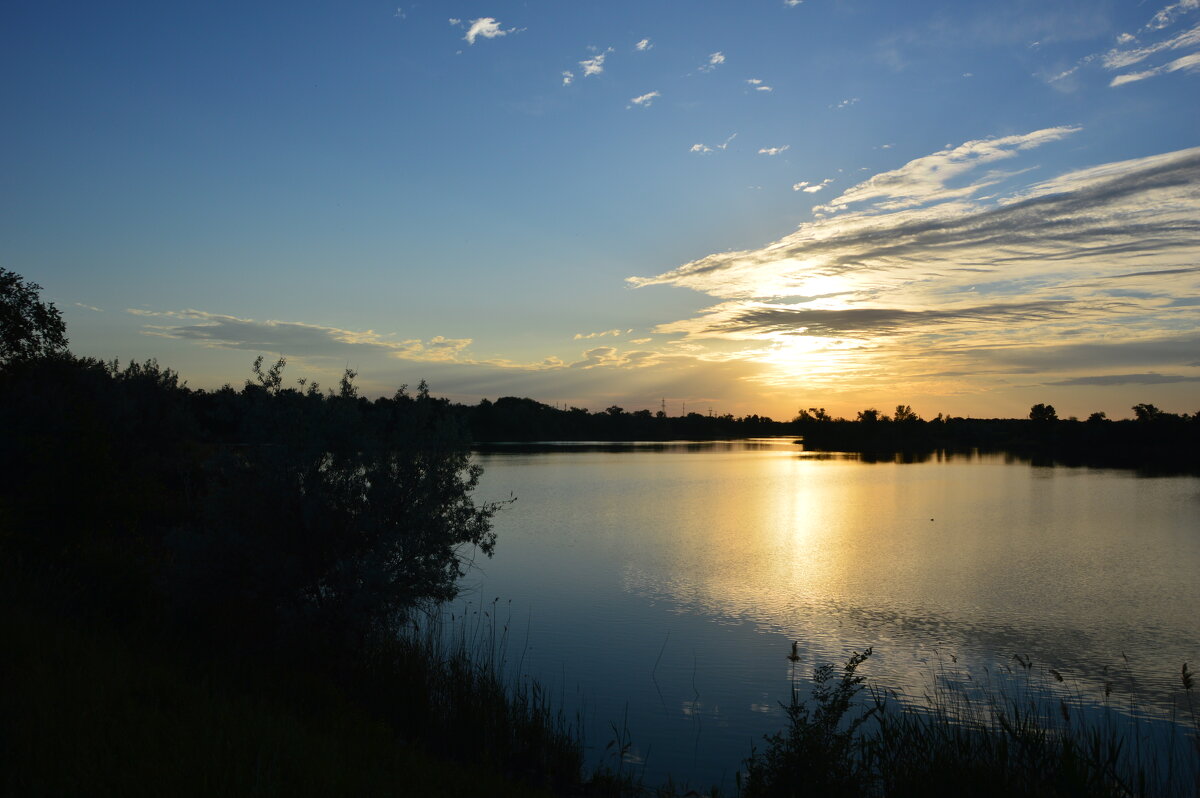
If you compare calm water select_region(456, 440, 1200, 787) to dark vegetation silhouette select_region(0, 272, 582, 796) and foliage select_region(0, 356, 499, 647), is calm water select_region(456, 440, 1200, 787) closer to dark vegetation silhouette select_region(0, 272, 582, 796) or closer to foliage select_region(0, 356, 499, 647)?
dark vegetation silhouette select_region(0, 272, 582, 796)

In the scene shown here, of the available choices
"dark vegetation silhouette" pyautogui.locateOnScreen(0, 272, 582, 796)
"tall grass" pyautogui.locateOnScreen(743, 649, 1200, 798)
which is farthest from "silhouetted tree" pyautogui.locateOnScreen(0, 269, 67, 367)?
"tall grass" pyautogui.locateOnScreen(743, 649, 1200, 798)

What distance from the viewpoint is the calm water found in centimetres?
1170

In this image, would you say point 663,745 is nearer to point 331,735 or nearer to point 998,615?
point 331,735

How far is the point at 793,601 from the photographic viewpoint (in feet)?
59.8

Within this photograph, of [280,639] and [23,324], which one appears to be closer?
[280,639]

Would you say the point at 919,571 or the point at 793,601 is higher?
the point at 919,571

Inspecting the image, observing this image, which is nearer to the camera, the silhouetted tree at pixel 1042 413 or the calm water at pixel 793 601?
the calm water at pixel 793 601

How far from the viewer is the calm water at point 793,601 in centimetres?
1170

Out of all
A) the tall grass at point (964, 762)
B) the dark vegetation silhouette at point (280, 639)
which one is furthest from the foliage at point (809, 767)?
the dark vegetation silhouette at point (280, 639)

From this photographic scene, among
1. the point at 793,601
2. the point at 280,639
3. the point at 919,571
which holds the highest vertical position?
the point at 280,639

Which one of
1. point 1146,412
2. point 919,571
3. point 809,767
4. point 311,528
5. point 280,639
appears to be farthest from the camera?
point 1146,412

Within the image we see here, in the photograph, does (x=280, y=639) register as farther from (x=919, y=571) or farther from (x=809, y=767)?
(x=919, y=571)

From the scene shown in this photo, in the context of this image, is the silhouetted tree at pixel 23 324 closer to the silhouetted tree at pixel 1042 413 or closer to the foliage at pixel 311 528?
the foliage at pixel 311 528

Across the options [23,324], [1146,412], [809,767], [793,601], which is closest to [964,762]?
[809,767]
